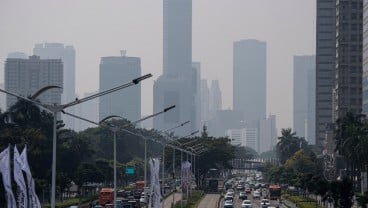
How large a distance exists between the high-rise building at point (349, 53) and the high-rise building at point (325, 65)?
107 ft

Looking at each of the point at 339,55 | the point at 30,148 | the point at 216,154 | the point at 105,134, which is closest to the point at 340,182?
the point at 30,148

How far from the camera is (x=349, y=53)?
523 feet

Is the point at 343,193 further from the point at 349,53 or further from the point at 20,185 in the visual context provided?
the point at 349,53

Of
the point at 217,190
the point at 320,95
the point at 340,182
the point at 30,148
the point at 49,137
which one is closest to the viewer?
the point at 340,182

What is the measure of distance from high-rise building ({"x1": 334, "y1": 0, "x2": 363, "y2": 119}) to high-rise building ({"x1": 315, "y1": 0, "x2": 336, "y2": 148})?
107 ft

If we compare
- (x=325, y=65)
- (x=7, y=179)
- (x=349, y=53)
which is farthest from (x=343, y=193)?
(x=325, y=65)

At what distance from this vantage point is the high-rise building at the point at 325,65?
640 feet

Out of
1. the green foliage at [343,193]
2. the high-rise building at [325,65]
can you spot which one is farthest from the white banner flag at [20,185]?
the high-rise building at [325,65]

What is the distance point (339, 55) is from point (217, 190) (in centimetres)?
3650

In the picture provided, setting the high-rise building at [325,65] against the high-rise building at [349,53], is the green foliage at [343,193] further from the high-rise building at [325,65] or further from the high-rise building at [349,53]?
the high-rise building at [325,65]

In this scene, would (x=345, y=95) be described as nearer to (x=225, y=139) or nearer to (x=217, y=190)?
(x=225, y=139)

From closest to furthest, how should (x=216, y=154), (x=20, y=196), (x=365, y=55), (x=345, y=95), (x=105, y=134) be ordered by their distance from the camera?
(x=20, y=196)
(x=365, y=55)
(x=216, y=154)
(x=345, y=95)
(x=105, y=134)

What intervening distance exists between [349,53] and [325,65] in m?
36.7

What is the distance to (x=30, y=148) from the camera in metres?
92.6
